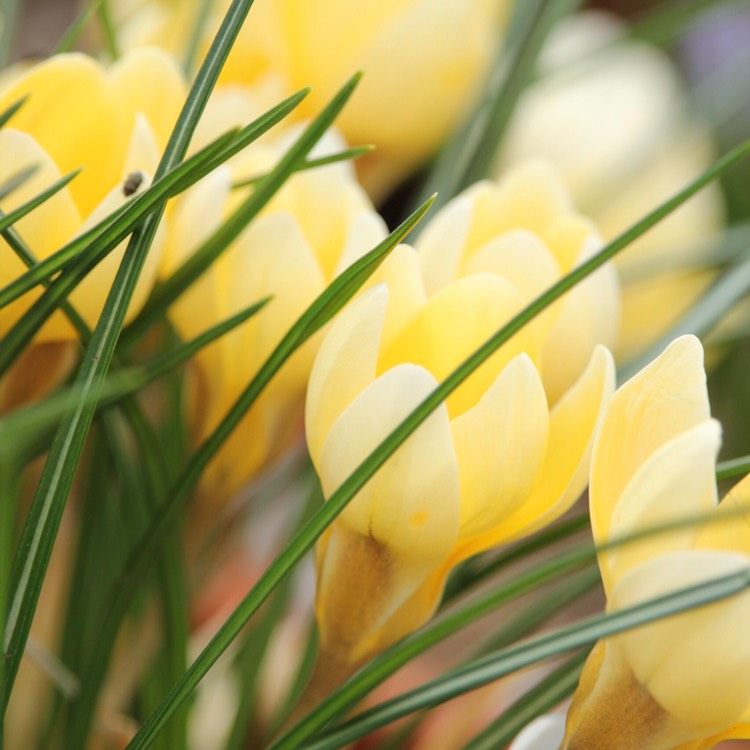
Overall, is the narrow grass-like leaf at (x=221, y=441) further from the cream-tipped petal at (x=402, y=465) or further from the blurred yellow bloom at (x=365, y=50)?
the blurred yellow bloom at (x=365, y=50)

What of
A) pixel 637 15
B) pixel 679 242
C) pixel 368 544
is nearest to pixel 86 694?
pixel 368 544

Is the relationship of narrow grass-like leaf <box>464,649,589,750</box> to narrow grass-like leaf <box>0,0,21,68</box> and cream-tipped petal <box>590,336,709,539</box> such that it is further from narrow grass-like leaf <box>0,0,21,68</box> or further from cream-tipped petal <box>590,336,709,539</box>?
narrow grass-like leaf <box>0,0,21,68</box>

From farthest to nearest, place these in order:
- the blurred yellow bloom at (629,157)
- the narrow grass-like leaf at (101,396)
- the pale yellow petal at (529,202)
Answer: the blurred yellow bloom at (629,157)
the pale yellow petal at (529,202)
the narrow grass-like leaf at (101,396)

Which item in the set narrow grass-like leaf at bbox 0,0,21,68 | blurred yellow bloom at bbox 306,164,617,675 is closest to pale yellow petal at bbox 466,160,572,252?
blurred yellow bloom at bbox 306,164,617,675

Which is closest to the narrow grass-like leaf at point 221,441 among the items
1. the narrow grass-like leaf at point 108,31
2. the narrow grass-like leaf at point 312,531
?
the narrow grass-like leaf at point 312,531

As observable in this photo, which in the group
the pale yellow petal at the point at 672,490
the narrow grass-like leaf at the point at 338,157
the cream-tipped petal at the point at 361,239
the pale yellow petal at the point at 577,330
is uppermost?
the narrow grass-like leaf at the point at 338,157

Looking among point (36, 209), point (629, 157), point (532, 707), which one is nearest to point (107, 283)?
point (36, 209)

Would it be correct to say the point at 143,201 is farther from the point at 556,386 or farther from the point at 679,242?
→ the point at 679,242
